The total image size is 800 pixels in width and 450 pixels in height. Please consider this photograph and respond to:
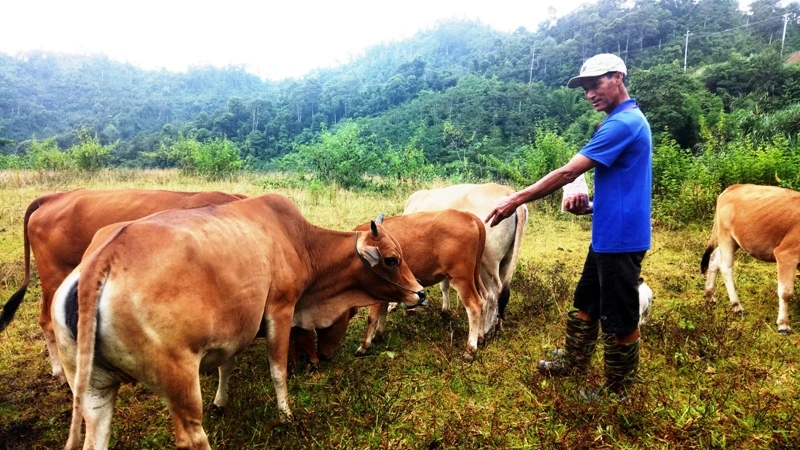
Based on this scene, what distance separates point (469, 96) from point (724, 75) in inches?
919

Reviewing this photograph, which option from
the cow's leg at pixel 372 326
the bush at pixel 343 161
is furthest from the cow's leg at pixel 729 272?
the bush at pixel 343 161

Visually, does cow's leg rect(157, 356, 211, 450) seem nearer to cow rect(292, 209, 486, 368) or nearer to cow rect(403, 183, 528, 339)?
cow rect(292, 209, 486, 368)

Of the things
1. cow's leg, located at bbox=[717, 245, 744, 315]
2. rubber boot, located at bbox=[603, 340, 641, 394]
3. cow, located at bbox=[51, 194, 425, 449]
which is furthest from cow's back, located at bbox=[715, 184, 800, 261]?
cow, located at bbox=[51, 194, 425, 449]

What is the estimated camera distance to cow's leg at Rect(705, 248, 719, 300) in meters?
6.93

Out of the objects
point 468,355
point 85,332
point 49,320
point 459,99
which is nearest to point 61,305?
point 85,332

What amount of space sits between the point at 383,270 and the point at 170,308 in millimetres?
2222

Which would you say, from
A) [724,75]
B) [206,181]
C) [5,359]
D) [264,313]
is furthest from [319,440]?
[724,75]

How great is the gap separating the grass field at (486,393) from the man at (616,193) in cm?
65

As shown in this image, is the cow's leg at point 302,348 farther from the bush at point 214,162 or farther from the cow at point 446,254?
the bush at point 214,162

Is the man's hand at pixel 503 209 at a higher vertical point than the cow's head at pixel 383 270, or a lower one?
higher

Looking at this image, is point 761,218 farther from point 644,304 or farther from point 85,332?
point 85,332

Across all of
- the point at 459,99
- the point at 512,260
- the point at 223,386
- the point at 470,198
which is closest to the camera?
the point at 223,386

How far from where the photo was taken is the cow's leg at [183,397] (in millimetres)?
2588

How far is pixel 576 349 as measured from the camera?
4.46 metres
